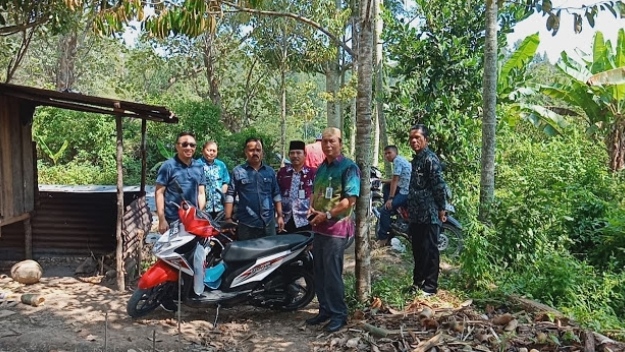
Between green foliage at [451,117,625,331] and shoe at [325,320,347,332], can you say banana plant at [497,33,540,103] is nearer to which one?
green foliage at [451,117,625,331]

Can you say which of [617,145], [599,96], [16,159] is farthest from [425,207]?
[617,145]

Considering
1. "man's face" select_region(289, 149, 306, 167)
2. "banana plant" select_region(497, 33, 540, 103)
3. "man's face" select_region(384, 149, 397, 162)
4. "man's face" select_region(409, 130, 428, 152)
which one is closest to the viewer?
"man's face" select_region(409, 130, 428, 152)

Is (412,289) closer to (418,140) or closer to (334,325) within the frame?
(334,325)

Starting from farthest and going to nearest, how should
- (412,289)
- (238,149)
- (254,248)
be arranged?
(238,149) < (412,289) < (254,248)

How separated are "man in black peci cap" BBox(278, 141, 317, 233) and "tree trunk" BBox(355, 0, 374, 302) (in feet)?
3.59

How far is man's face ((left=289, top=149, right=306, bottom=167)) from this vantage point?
571cm

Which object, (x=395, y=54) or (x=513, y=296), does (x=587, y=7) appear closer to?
(x=513, y=296)

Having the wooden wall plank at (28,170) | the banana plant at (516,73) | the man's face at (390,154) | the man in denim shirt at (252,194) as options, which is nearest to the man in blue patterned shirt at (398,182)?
the man's face at (390,154)

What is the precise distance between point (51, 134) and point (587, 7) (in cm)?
1462

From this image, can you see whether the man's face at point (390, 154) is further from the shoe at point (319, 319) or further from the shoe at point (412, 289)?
the shoe at point (319, 319)

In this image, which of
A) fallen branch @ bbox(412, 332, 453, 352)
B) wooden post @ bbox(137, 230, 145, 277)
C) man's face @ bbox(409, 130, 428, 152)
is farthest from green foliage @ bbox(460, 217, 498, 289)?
wooden post @ bbox(137, 230, 145, 277)

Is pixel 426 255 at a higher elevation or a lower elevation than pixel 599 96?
lower

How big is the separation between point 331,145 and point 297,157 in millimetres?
1318

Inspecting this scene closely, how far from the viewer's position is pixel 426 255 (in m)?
5.19
